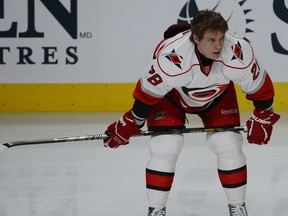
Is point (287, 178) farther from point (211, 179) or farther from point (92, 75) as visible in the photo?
point (92, 75)

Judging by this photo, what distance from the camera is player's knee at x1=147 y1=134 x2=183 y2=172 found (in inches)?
129

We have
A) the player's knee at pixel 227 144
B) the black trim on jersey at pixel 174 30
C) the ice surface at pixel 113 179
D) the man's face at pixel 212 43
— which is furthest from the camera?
the ice surface at pixel 113 179

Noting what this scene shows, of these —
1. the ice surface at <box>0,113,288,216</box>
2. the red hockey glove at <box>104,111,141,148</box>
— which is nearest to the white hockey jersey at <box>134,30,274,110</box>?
the red hockey glove at <box>104,111,141,148</box>

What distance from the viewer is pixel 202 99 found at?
10.9 feet

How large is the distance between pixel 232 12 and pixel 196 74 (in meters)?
4.18

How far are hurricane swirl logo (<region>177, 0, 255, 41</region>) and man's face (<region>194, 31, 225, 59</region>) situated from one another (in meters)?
4.18

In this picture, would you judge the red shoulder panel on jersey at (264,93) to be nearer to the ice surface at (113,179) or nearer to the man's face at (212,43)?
the man's face at (212,43)

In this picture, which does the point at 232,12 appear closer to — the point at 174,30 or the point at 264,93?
the point at 174,30

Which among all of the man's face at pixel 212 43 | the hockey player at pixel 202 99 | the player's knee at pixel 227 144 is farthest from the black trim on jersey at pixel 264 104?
the man's face at pixel 212 43

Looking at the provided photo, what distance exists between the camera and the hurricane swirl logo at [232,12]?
729 centimetres

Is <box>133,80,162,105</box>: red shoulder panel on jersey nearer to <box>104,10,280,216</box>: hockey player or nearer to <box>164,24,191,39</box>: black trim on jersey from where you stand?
<box>104,10,280,216</box>: hockey player

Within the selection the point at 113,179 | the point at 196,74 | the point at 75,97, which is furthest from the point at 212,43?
the point at 75,97

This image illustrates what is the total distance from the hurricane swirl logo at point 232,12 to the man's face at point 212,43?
4.18 meters

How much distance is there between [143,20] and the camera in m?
7.39
